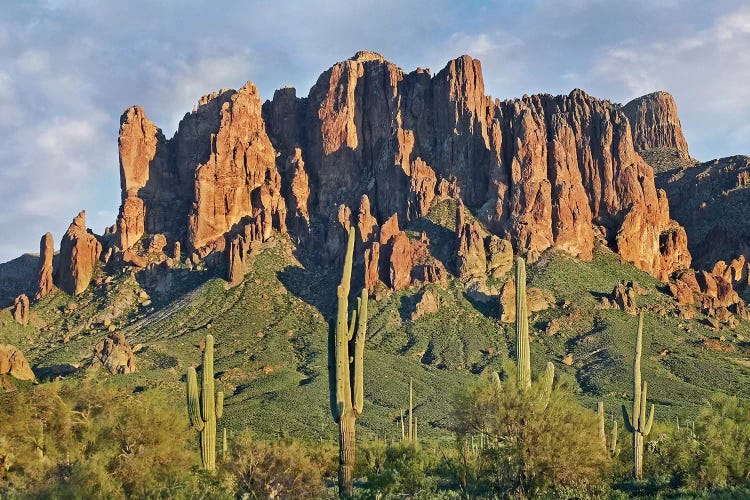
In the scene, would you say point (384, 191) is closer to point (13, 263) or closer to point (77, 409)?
point (13, 263)

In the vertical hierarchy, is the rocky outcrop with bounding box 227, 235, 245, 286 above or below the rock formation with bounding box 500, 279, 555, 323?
above

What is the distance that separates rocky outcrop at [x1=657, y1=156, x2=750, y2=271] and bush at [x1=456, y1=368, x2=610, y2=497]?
353 feet

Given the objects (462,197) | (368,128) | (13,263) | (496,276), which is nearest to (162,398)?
(496,276)

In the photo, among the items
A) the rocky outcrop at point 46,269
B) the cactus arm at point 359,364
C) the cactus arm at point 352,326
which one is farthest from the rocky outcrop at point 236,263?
the cactus arm at point 352,326

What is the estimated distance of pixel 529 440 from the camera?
2491 centimetres

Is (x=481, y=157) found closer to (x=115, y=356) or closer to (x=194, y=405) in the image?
(x=115, y=356)

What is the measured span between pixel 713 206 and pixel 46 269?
105134 mm

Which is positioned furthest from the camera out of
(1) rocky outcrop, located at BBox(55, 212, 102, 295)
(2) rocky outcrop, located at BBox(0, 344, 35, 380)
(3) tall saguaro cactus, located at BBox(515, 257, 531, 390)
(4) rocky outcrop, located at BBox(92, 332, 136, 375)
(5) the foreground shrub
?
(1) rocky outcrop, located at BBox(55, 212, 102, 295)

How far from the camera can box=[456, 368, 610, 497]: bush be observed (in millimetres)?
24969

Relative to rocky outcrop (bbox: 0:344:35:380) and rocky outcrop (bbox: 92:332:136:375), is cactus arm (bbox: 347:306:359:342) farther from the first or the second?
rocky outcrop (bbox: 92:332:136:375)

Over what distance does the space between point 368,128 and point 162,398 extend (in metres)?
116

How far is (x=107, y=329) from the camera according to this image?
106 m

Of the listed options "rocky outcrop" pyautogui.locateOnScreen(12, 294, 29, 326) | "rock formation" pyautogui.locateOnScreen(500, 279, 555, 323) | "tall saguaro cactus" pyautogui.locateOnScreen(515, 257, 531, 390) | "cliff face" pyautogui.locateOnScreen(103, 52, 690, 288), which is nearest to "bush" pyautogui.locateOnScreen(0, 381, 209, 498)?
"tall saguaro cactus" pyautogui.locateOnScreen(515, 257, 531, 390)

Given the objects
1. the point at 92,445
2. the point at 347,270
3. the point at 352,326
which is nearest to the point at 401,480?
the point at 352,326
